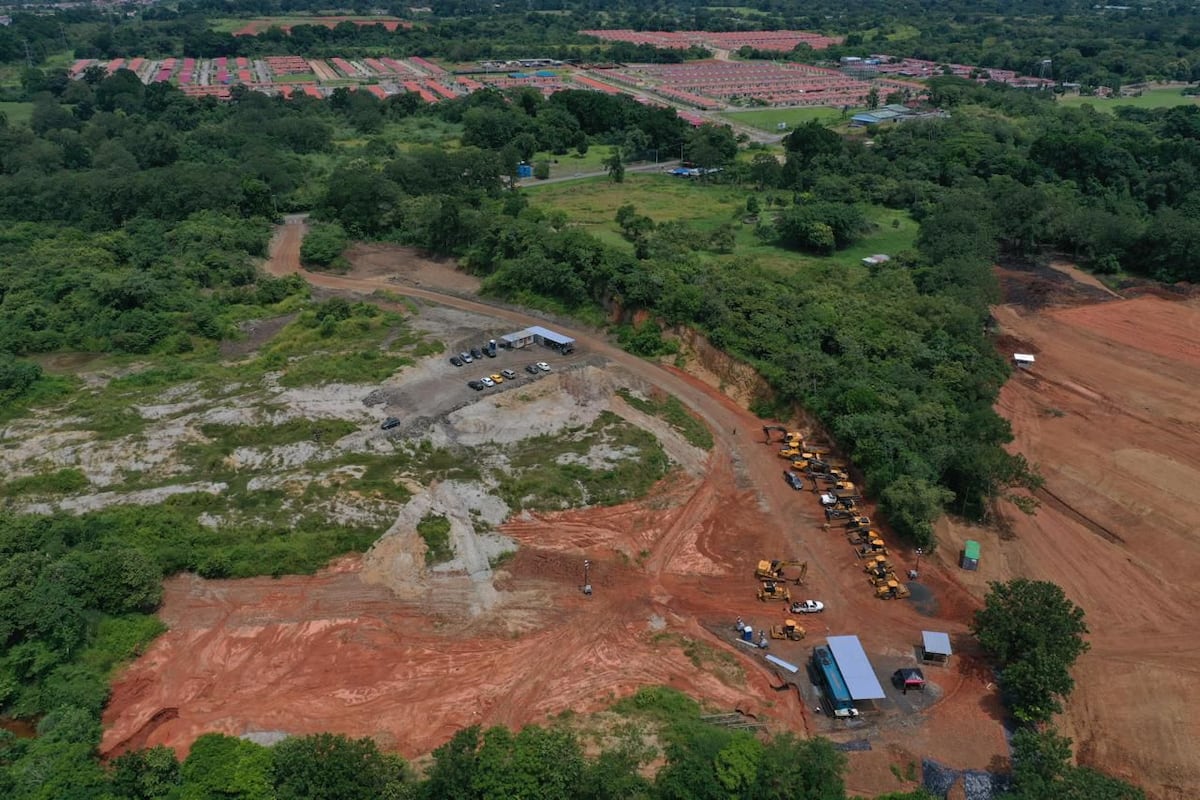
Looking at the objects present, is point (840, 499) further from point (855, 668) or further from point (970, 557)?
point (855, 668)

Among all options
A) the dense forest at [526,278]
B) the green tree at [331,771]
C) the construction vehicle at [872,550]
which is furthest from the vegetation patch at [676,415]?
the green tree at [331,771]

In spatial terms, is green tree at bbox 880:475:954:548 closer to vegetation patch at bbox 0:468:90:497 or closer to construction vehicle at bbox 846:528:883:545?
construction vehicle at bbox 846:528:883:545

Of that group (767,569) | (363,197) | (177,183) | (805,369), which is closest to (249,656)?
(767,569)

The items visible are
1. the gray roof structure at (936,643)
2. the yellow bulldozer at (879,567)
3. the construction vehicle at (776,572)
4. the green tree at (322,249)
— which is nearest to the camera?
the gray roof structure at (936,643)

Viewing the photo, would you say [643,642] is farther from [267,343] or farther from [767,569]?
[267,343]

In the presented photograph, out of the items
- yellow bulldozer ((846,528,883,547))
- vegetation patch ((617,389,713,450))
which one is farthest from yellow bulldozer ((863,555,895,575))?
vegetation patch ((617,389,713,450))

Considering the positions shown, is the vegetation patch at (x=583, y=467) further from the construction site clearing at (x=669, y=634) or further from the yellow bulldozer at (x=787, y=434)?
the yellow bulldozer at (x=787, y=434)
